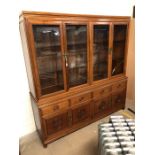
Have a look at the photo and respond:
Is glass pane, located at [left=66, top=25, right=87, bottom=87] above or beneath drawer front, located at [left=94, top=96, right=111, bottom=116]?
above

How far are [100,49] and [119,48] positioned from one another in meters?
0.42

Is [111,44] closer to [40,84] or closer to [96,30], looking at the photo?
[96,30]

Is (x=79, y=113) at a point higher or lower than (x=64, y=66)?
lower

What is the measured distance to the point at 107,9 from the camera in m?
2.46

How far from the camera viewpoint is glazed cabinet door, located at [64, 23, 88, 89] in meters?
1.88

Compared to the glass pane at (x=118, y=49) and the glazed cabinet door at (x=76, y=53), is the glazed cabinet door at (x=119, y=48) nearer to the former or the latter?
the glass pane at (x=118, y=49)

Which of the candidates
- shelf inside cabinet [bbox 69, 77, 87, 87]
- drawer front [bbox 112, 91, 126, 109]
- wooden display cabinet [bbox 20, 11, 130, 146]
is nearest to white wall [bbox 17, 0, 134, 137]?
wooden display cabinet [bbox 20, 11, 130, 146]

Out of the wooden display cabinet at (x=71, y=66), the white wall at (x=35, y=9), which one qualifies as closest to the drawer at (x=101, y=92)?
the wooden display cabinet at (x=71, y=66)

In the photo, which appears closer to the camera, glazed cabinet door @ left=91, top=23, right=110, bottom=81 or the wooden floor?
the wooden floor

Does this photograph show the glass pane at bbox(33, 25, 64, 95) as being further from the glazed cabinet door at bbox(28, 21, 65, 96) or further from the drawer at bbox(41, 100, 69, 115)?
the drawer at bbox(41, 100, 69, 115)

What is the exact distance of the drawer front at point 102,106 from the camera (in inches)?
92.4

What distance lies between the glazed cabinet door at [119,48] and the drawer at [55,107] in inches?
40.9
